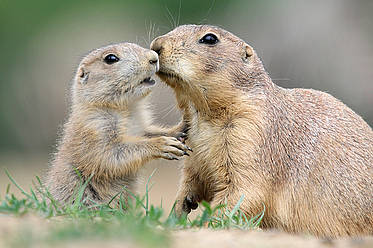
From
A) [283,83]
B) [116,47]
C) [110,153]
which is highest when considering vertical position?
[283,83]

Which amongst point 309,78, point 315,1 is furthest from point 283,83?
point 315,1

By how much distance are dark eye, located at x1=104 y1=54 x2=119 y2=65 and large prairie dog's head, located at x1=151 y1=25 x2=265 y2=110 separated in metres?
0.70

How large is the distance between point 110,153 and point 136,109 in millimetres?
816

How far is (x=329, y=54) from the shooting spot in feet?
59.4

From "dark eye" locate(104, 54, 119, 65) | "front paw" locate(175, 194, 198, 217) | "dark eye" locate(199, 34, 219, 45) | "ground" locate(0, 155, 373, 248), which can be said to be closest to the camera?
"ground" locate(0, 155, 373, 248)

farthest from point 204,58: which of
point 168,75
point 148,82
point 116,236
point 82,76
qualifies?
point 116,236

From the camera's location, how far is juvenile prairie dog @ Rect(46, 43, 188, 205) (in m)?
7.14

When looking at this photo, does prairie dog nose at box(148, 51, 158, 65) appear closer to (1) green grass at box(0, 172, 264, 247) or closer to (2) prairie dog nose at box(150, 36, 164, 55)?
(2) prairie dog nose at box(150, 36, 164, 55)

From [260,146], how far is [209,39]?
1.43 metres

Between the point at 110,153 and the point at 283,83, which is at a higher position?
the point at 283,83

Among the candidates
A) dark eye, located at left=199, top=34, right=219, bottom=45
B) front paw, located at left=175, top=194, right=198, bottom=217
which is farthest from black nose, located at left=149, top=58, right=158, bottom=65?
front paw, located at left=175, top=194, right=198, bottom=217

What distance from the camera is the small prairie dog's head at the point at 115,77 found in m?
7.39

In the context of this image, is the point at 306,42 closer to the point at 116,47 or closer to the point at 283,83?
the point at 283,83

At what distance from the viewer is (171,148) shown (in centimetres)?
698
